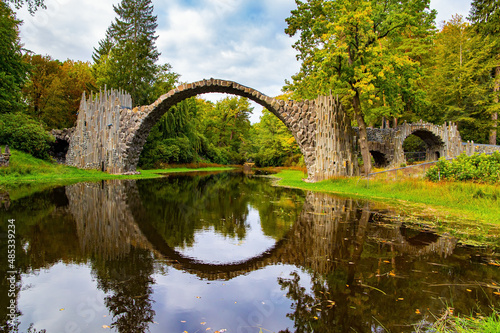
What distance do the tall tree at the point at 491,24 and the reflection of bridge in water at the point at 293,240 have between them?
2640cm

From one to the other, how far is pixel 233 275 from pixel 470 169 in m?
10.6

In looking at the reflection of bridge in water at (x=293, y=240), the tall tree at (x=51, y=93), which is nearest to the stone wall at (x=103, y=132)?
the tall tree at (x=51, y=93)

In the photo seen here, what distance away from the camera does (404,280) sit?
3.81m

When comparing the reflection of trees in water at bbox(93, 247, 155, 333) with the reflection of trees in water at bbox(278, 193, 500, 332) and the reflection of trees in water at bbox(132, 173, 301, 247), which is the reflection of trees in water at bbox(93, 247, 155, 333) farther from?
the reflection of trees in water at bbox(278, 193, 500, 332)

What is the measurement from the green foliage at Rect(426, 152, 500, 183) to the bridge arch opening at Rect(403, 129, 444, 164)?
16179mm

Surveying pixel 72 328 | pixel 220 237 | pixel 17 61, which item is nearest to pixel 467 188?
pixel 220 237

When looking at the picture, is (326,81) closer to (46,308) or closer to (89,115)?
(46,308)

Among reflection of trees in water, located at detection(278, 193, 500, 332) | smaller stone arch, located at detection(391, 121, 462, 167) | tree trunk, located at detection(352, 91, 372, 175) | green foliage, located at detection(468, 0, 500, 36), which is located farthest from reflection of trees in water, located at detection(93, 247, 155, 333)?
green foliage, located at detection(468, 0, 500, 36)

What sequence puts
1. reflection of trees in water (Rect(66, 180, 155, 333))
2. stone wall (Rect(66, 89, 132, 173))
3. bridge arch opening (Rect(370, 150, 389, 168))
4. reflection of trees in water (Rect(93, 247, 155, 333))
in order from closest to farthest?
reflection of trees in water (Rect(93, 247, 155, 333)), reflection of trees in water (Rect(66, 180, 155, 333)), stone wall (Rect(66, 89, 132, 173)), bridge arch opening (Rect(370, 150, 389, 168))

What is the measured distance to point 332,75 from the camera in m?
16.2

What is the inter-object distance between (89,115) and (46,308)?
79.8 feet

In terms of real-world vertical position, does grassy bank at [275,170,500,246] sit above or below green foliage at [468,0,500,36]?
below

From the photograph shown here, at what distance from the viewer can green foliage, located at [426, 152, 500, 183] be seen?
33.2 ft

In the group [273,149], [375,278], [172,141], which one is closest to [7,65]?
[172,141]
